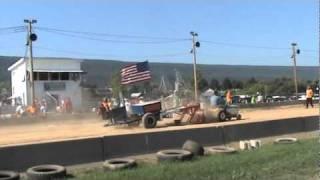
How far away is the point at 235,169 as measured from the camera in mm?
11875

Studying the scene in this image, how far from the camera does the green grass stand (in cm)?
1095

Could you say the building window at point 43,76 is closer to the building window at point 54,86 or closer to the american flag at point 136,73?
the building window at point 54,86

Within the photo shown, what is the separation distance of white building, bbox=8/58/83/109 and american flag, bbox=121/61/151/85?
41681 millimetres

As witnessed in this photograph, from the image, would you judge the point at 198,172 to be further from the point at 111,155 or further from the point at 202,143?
the point at 202,143

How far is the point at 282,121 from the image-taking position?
20828 mm

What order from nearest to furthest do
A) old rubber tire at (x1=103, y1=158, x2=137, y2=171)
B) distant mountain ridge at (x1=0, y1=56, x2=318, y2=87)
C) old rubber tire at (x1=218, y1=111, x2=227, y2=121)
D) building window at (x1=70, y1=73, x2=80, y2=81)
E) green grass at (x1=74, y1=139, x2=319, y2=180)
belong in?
green grass at (x1=74, y1=139, x2=319, y2=180) → old rubber tire at (x1=103, y1=158, x2=137, y2=171) → old rubber tire at (x1=218, y1=111, x2=227, y2=121) → building window at (x1=70, y1=73, x2=80, y2=81) → distant mountain ridge at (x1=0, y1=56, x2=318, y2=87)

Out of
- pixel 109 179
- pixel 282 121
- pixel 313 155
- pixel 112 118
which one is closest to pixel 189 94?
pixel 112 118

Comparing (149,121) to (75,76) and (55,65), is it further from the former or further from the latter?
(55,65)

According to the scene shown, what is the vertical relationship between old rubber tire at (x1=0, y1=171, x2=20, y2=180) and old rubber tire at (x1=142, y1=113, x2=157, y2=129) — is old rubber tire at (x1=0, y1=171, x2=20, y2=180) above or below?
below

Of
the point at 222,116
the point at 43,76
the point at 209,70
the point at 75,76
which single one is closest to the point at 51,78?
the point at 43,76

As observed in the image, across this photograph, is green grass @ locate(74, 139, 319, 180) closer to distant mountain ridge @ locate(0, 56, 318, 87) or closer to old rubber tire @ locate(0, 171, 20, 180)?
old rubber tire @ locate(0, 171, 20, 180)

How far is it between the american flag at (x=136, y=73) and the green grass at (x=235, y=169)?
1874cm

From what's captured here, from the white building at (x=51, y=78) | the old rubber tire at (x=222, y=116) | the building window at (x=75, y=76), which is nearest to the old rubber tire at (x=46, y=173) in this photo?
the old rubber tire at (x=222, y=116)

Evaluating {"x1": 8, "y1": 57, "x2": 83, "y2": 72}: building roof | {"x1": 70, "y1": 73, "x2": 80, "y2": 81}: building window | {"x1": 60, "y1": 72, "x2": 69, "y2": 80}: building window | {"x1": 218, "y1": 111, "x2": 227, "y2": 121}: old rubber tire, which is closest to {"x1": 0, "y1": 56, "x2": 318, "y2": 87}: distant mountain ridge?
{"x1": 8, "y1": 57, "x2": 83, "y2": 72}: building roof
